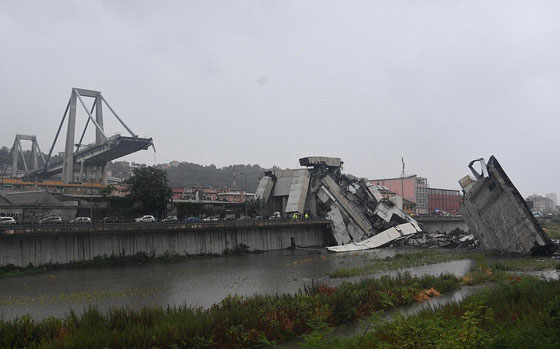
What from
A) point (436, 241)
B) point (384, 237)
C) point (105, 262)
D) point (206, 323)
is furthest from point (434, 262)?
point (105, 262)

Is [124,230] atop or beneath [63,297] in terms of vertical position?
atop

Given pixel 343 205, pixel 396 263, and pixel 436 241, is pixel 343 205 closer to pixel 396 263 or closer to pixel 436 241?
pixel 436 241

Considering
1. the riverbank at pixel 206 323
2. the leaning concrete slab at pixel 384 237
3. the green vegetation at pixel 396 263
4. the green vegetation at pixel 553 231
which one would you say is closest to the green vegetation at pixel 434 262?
the green vegetation at pixel 396 263

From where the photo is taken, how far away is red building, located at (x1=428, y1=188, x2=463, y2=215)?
11606 cm

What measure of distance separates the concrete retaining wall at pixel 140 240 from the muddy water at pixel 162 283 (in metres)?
2.56

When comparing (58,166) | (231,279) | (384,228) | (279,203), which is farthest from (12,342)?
(58,166)

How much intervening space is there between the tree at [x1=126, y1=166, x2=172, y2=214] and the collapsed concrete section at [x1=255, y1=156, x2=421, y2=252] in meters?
18.6

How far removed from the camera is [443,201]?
12256 centimetres

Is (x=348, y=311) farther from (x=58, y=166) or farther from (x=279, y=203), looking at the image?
(x=58, y=166)

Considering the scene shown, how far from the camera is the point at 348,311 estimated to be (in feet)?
52.3

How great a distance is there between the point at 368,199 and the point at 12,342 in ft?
175

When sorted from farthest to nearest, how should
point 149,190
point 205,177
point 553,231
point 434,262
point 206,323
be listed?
1. point 205,177
2. point 553,231
3. point 149,190
4. point 434,262
5. point 206,323

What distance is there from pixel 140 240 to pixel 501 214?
3622cm

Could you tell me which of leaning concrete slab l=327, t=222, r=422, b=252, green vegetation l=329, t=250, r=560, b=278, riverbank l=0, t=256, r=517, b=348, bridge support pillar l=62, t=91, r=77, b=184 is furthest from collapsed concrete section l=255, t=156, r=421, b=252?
bridge support pillar l=62, t=91, r=77, b=184
